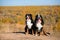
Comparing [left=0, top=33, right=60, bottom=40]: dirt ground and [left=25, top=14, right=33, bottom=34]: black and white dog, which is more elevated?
[left=25, top=14, right=33, bottom=34]: black and white dog

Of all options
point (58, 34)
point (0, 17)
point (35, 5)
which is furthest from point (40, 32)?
point (0, 17)

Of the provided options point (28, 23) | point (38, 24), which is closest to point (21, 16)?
point (28, 23)

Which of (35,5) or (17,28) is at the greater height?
(35,5)

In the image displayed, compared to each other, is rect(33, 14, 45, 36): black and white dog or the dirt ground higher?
rect(33, 14, 45, 36): black and white dog

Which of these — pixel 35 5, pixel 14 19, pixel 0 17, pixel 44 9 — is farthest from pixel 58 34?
pixel 0 17

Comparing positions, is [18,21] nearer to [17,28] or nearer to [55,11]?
[17,28]

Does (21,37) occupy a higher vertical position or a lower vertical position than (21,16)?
lower

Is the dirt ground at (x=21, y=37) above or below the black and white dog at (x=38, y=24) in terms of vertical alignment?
below

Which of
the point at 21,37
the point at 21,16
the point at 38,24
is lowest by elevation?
the point at 21,37

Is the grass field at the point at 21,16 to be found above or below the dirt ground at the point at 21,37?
above

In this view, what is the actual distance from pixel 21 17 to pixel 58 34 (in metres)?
0.57

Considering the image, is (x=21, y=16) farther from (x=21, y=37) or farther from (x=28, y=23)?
(x=21, y=37)

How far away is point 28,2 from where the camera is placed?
6.47 ft

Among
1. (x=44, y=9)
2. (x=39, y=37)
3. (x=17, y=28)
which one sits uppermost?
(x=44, y=9)
